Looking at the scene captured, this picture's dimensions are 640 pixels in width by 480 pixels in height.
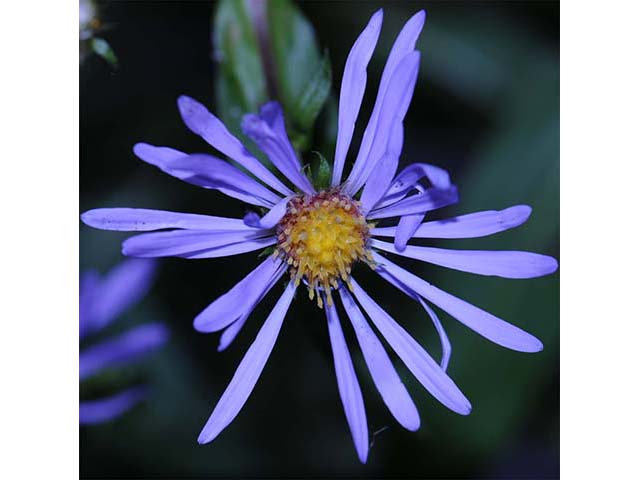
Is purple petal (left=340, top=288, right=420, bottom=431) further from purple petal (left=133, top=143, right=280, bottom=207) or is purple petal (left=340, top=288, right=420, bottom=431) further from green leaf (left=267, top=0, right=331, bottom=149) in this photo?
green leaf (left=267, top=0, right=331, bottom=149)

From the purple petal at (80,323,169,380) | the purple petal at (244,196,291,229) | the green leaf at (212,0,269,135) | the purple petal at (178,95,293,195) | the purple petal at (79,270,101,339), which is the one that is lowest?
the purple petal at (80,323,169,380)

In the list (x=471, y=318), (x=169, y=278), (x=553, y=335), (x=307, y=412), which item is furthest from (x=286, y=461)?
(x=471, y=318)

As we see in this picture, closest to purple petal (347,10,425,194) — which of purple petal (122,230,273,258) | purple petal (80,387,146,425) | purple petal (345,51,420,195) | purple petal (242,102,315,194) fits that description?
A: purple petal (345,51,420,195)

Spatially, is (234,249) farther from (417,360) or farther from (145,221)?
(417,360)

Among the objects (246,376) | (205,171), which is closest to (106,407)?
(246,376)

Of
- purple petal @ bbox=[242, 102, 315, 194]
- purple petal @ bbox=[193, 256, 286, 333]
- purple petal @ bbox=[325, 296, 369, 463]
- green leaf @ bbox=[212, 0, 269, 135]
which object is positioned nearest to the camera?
purple petal @ bbox=[242, 102, 315, 194]

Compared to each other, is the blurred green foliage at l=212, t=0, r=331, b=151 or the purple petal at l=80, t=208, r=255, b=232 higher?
the blurred green foliage at l=212, t=0, r=331, b=151

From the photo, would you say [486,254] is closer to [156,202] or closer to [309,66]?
[309,66]
